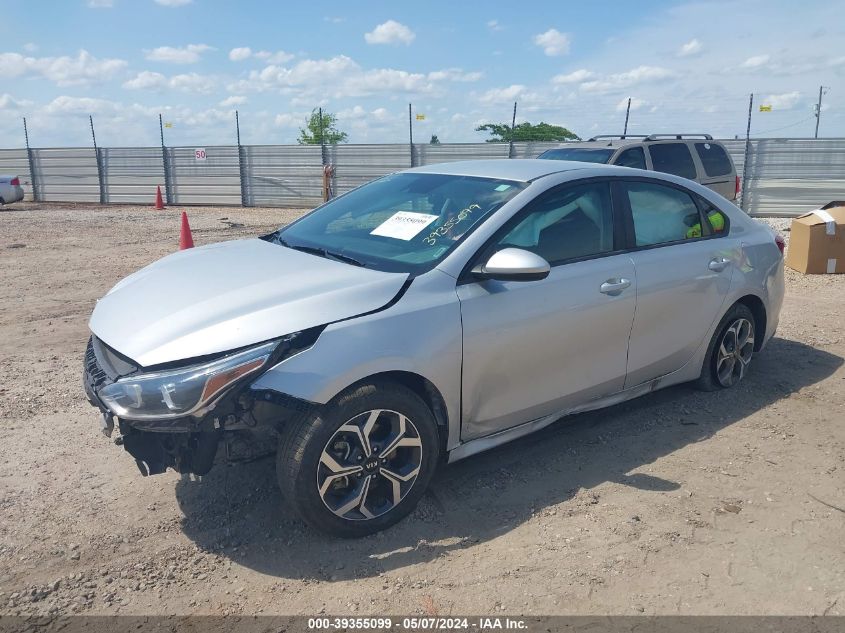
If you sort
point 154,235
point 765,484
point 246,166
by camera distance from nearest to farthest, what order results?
point 765,484 → point 154,235 → point 246,166

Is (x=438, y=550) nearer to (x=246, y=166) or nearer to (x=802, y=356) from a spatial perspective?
(x=802, y=356)

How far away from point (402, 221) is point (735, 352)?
2.78 meters

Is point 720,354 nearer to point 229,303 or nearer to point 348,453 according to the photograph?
point 348,453

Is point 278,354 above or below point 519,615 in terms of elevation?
above

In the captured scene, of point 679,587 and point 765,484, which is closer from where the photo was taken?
point 679,587

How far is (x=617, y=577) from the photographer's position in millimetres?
3057

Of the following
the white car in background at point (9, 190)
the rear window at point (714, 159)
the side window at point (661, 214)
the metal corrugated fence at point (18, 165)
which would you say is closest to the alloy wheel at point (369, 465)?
the side window at point (661, 214)

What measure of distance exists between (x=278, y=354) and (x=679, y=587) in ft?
6.39

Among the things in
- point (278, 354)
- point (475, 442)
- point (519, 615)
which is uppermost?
point (278, 354)

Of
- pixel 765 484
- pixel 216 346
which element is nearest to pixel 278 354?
pixel 216 346

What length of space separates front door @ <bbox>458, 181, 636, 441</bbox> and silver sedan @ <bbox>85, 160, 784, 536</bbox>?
0.04ft

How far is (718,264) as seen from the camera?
4.78m

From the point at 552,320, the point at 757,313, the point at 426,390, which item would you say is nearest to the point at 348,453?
the point at 426,390

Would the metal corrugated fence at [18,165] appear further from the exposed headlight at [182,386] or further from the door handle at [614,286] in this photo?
the door handle at [614,286]
